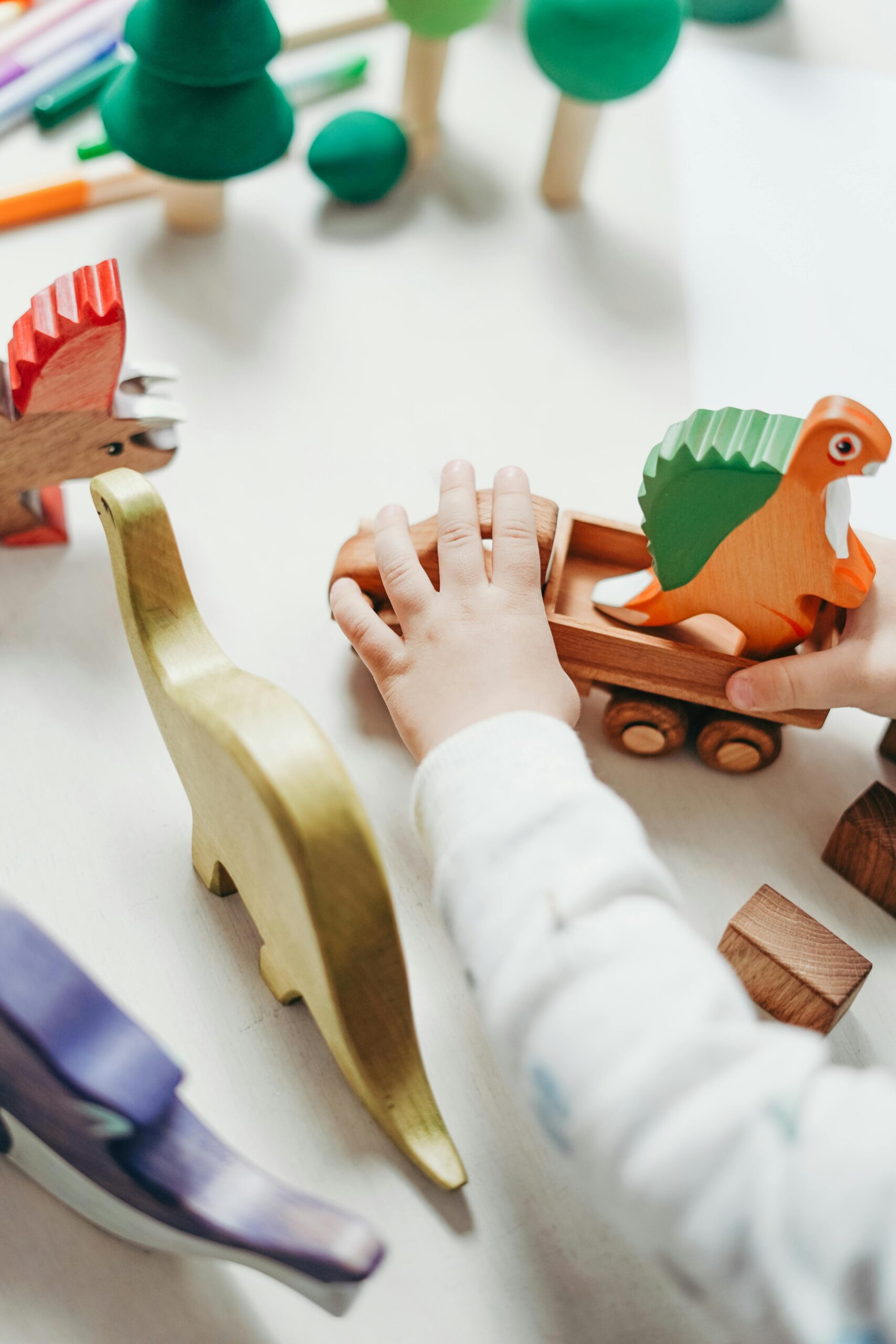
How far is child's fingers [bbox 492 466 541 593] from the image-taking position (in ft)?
1.75

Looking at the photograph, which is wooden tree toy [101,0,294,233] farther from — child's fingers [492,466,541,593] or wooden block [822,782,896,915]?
wooden block [822,782,896,915]

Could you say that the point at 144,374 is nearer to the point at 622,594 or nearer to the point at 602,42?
the point at 622,594

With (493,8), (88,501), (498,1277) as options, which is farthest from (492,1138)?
(493,8)

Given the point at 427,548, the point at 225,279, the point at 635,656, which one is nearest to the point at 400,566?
the point at 427,548

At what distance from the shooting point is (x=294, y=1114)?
459 millimetres

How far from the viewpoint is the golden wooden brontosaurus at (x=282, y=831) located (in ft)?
1.14

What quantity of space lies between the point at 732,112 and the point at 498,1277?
0.94 m

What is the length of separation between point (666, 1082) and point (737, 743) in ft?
0.86

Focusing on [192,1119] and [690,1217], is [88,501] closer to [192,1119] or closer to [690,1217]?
[192,1119]

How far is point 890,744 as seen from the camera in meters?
0.60

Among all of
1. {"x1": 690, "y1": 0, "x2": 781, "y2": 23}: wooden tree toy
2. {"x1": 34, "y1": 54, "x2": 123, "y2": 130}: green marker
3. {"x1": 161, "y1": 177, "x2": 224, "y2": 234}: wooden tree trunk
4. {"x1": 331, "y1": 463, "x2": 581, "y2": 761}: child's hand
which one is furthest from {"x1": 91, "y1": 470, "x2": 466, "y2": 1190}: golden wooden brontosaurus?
{"x1": 690, "y1": 0, "x2": 781, "y2": 23}: wooden tree toy

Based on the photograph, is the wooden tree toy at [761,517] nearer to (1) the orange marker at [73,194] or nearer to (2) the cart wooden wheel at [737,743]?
(2) the cart wooden wheel at [737,743]

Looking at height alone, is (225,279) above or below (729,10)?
below

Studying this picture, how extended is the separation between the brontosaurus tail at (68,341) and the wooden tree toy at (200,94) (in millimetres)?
215
